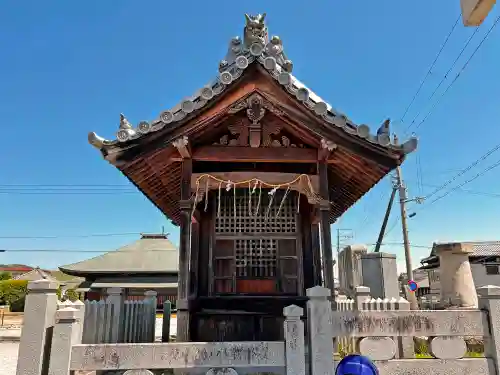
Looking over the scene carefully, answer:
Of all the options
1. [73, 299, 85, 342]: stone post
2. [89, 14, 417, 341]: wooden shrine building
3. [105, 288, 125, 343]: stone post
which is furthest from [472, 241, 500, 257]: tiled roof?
[73, 299, 85, 342]: stone post

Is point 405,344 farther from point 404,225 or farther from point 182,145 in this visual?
point 404,225

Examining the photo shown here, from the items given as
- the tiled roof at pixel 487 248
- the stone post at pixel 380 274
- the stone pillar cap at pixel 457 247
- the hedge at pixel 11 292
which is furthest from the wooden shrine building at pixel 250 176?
the hedge at pixel 11 292

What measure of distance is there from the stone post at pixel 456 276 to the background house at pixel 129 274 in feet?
71.7

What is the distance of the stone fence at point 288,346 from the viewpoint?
189 inches

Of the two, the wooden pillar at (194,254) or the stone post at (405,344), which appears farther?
the wooden pillar at (194,254)

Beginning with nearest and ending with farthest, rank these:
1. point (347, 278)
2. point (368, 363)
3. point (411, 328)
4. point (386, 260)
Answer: point (368, 363), point (411, 328), point (386, 260), point (347, 278)

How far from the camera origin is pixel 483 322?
5.37 meters

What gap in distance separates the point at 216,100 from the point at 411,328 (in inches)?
186

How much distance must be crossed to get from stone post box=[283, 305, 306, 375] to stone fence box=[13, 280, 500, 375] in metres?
0.01

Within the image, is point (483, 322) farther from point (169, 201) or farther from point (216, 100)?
point (169, 201)

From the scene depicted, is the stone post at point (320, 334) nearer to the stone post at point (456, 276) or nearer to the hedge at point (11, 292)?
the stone post at point (456, 276)

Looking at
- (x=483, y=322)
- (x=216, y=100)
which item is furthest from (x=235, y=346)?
(x=216, y=100)

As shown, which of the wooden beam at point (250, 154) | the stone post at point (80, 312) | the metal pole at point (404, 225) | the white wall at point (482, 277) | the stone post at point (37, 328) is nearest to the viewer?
the stone post at point (37, 328)

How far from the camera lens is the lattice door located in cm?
848
